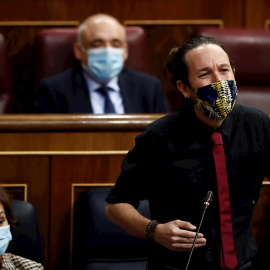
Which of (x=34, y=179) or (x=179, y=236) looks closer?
(x=179, y=236)

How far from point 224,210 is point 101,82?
0.63 metres

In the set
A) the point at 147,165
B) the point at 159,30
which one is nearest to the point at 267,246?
the point at 147,165

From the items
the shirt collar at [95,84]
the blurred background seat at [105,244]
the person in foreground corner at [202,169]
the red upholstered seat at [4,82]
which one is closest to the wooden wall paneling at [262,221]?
the blurred background seat at [105,244]

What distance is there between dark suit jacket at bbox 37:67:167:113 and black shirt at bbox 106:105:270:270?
500 mm

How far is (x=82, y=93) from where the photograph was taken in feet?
3.52

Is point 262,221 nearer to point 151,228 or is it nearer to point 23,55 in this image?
point 151,228

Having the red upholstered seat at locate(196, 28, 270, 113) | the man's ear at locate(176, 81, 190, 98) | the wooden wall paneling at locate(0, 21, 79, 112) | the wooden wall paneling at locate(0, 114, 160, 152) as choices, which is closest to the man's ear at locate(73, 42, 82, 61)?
the wooden wall paneling at locate(0, 21, 79, 112)

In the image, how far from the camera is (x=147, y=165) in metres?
0.56

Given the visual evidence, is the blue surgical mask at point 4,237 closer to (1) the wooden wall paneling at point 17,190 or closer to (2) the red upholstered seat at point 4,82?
(1) the wooden wall paneling at point 17,190

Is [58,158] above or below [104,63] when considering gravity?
below

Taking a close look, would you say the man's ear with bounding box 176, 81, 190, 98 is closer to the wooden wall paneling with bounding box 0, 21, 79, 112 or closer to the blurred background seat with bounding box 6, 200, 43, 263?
the blurred background seat with bounding box 6, 200, 43, 263

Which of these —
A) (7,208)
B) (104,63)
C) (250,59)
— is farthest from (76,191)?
(250,59)

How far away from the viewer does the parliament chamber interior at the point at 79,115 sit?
0.81 m

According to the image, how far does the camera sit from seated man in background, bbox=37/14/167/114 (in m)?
1.06
